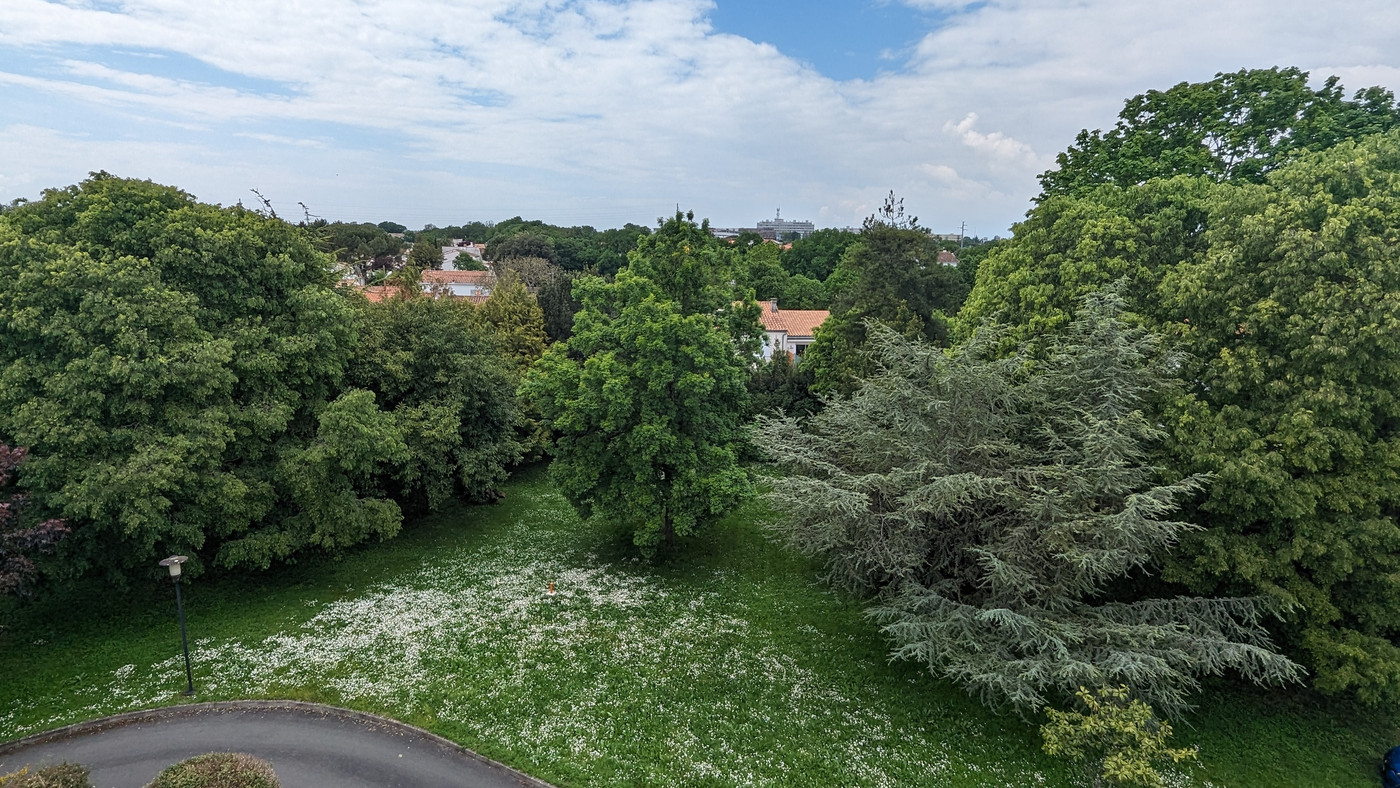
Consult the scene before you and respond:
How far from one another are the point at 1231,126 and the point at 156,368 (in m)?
30.9

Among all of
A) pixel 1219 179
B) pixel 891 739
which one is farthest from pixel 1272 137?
pixel 891 739

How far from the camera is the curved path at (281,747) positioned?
36.9 feet

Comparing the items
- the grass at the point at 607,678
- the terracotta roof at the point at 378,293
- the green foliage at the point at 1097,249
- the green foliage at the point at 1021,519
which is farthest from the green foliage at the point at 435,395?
the green foliage at the point at 1097,249

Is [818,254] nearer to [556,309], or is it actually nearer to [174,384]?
[556,309]

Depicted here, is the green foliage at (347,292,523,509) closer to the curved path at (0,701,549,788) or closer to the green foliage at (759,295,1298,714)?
the curved path at (0,701,549,788)

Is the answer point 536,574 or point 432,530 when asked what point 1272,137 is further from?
point 432,530

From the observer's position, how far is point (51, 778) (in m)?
8.82

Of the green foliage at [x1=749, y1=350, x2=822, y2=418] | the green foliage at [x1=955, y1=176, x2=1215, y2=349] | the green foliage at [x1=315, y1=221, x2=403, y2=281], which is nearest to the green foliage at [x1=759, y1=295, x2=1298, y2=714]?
the green foliage at [x1=955, y1=176, x2=1215, y2=349]

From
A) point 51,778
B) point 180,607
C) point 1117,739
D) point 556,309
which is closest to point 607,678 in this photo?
point 51,778

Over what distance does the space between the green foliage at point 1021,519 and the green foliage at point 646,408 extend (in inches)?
150

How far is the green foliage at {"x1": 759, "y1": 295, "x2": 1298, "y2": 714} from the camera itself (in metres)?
10.8

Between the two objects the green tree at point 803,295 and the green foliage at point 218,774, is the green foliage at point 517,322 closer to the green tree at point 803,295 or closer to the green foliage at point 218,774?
the green foliage at point 218,774

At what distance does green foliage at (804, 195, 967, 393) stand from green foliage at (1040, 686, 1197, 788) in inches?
788

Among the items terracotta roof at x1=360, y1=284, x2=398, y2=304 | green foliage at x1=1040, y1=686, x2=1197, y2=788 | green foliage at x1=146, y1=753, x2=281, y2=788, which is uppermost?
terracotta roof at x1=360, y1=284, x2=398, y2=304
